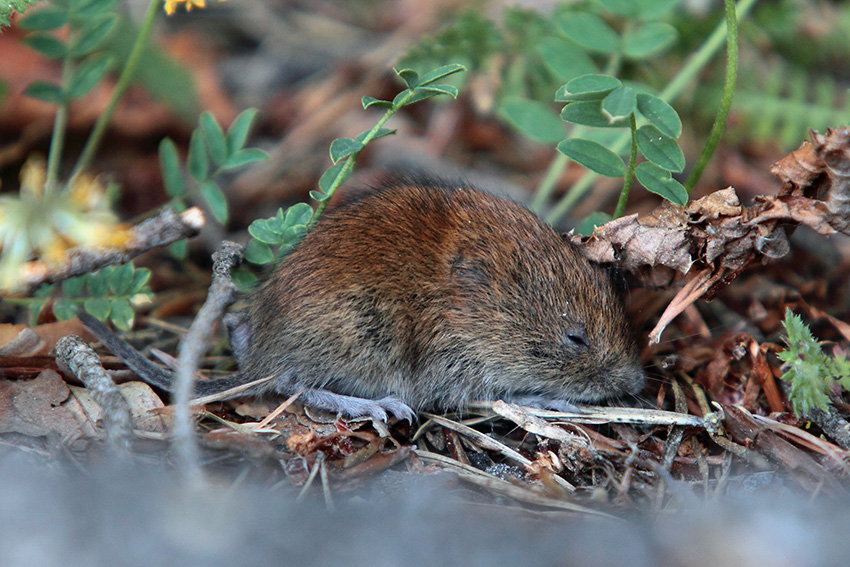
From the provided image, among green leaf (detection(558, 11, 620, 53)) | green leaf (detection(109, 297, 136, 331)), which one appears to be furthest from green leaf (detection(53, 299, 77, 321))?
green leaf (detection(558, 11, 620, 53))

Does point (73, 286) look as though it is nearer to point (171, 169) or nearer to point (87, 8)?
point (171, 169)

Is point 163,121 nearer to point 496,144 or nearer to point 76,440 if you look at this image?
point 496,144

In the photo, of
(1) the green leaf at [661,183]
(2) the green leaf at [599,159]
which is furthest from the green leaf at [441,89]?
(1) the green leaf at [661,183]

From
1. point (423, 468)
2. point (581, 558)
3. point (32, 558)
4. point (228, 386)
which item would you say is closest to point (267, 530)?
point (32, 558)

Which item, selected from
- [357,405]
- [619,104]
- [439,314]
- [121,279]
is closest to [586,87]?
[619,104]

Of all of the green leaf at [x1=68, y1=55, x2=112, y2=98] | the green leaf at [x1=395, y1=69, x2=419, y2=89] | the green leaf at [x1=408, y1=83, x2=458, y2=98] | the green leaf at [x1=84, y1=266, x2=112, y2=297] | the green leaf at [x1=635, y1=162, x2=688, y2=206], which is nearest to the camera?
the green leaf at [x1=408, y1=83, x2=458, y2=98]

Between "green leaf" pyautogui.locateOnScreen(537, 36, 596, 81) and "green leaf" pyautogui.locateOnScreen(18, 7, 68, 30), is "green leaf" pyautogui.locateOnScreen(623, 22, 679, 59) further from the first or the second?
"green leaf" pyautogui.locateOnScreen(18, 7, 68, 30)

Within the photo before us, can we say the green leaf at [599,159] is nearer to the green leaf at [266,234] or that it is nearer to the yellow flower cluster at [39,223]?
the green leaf at [266,234]
